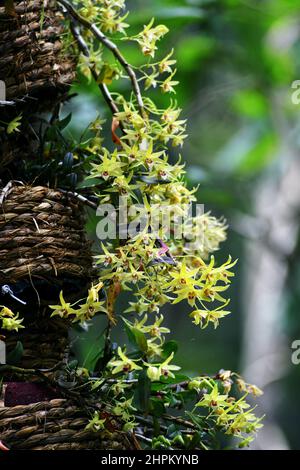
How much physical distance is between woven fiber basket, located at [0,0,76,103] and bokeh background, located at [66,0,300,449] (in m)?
0.30

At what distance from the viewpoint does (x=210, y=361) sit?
174 inches

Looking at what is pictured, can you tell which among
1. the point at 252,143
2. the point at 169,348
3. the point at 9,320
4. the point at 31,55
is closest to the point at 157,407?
the point at 169,348

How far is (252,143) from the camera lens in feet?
8.79

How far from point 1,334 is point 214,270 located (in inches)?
8.8

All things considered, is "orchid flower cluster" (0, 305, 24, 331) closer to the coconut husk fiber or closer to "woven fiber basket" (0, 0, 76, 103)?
the coconut husk fiber

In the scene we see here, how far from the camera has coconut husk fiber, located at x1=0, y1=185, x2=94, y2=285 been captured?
2.32ft

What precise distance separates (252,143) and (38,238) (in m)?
2.05

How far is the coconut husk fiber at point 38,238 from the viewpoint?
27.9 inches

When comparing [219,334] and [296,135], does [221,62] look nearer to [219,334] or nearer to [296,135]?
[296,135]

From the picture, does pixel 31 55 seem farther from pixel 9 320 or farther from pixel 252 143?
pixel 252 143

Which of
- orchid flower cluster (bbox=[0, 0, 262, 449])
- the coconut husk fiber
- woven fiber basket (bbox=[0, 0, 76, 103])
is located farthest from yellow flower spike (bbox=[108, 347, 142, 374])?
woven fiber basket (bbox=[0, 0, 76, 103])

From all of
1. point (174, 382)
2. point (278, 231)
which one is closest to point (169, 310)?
point (278, 231)

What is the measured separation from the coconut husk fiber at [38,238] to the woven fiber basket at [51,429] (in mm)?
126

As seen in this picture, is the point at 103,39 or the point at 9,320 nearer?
the point at 9,320
